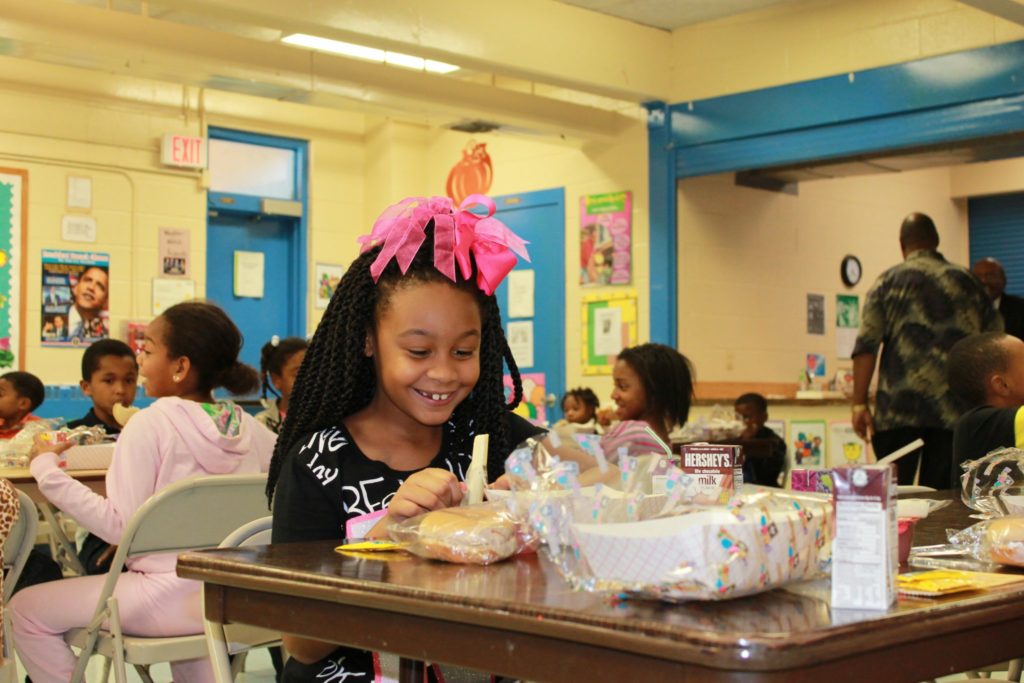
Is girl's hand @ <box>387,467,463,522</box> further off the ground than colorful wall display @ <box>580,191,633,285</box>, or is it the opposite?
colorful wall display @ <box>580,191,633,285</box>

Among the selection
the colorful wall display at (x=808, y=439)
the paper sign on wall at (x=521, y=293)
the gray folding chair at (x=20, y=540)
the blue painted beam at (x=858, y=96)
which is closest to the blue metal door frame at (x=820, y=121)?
the blue painted beam at (x=858, y=96)

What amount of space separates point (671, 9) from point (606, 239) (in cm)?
129

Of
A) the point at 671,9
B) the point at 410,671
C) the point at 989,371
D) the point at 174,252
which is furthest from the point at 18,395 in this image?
the point at 410,671

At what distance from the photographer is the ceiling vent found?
21.0 ft

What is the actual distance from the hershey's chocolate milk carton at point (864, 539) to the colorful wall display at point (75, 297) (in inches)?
239

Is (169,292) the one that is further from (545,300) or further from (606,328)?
(606,328)

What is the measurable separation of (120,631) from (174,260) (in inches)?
A: 187

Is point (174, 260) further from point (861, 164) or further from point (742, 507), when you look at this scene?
point (742, 507)

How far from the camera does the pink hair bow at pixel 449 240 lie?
1678 mm

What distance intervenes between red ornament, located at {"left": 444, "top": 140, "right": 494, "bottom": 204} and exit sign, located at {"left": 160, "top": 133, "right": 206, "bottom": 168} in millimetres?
1518

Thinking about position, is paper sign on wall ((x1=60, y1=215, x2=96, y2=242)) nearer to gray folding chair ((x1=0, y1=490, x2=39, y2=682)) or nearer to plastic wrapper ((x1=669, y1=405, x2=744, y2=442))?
plastic wrapper ((x1=669, y1=405, x2=744, y2=442))

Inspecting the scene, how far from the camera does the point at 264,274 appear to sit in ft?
24.9

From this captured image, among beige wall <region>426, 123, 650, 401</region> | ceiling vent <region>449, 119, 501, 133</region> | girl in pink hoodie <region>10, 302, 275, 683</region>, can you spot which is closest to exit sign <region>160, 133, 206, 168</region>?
ceiling vent <region>449, 119, 501, 133</region>

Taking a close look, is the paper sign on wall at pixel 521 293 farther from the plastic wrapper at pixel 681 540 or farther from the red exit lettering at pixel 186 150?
the plastic wrapper at pixel 681 540
